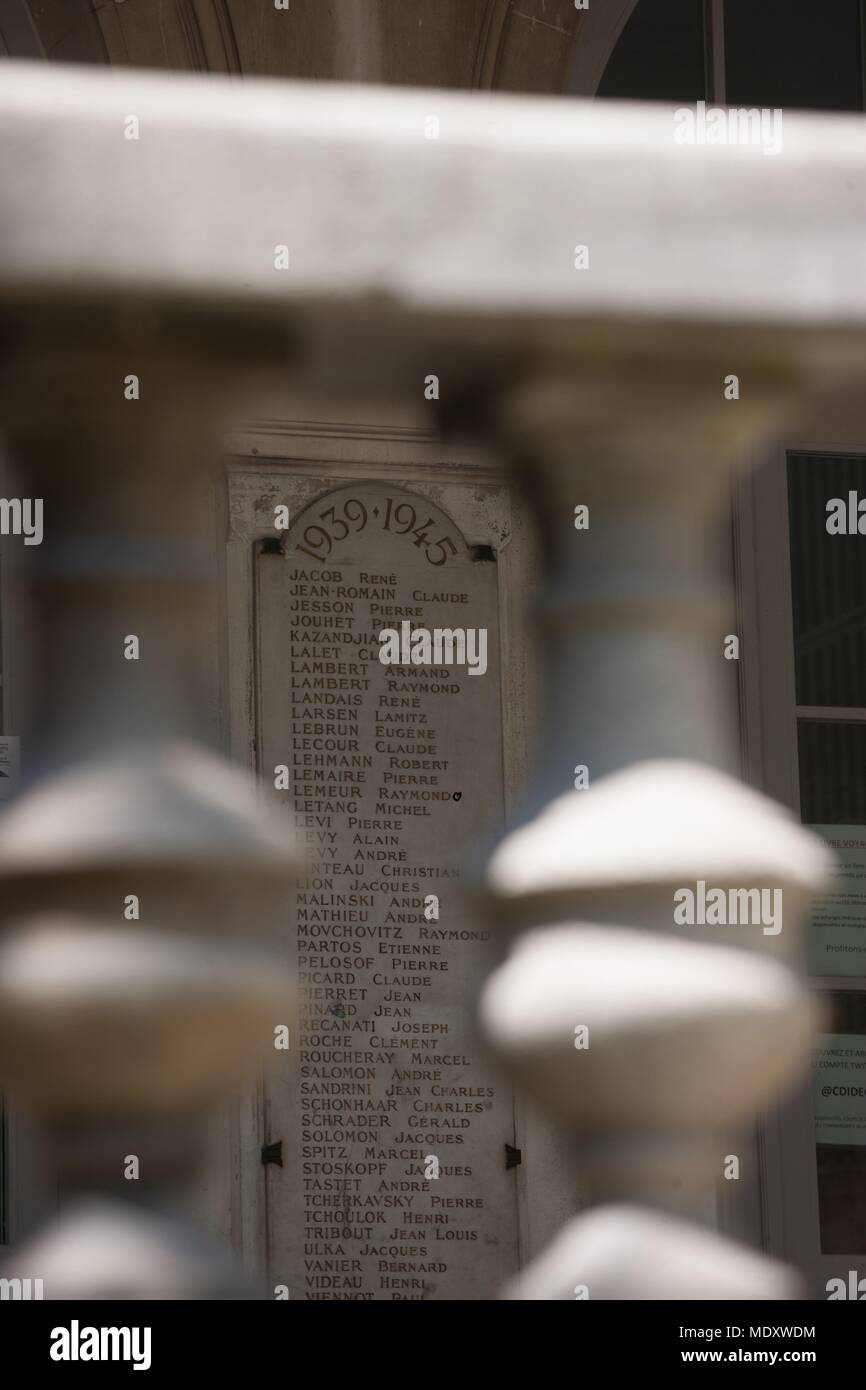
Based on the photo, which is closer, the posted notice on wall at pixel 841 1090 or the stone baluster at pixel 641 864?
the stone baluster at pixel 641 864

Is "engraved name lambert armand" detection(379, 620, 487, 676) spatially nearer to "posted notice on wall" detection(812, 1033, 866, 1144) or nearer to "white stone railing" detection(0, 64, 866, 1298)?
"posted notice on wall" detection(812, 1033, 866, 1144)

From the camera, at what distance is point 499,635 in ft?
15.2

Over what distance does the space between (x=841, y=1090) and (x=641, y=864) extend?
359 cm

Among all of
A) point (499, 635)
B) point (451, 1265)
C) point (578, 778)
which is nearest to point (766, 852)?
point (578, 778)

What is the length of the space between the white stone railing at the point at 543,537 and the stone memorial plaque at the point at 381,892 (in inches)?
124

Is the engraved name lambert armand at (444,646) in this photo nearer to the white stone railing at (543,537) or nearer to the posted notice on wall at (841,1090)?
the posted notice on wall at (841,1090)

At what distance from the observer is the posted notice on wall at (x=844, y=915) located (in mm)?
4141

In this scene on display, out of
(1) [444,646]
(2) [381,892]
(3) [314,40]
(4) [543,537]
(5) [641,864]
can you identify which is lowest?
(5) [641,864]

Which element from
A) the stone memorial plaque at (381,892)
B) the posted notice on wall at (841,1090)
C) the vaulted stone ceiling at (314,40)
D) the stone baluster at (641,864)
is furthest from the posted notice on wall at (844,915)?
the stone baluster at (641,864)

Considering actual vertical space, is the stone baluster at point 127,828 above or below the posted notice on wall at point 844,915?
below

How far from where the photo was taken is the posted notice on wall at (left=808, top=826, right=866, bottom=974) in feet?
13.6

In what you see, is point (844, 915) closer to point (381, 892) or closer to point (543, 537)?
point (381, 892)

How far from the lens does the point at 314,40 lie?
0.82 m

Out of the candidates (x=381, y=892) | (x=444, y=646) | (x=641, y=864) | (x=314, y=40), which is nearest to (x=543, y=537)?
(x=641, y=864)
